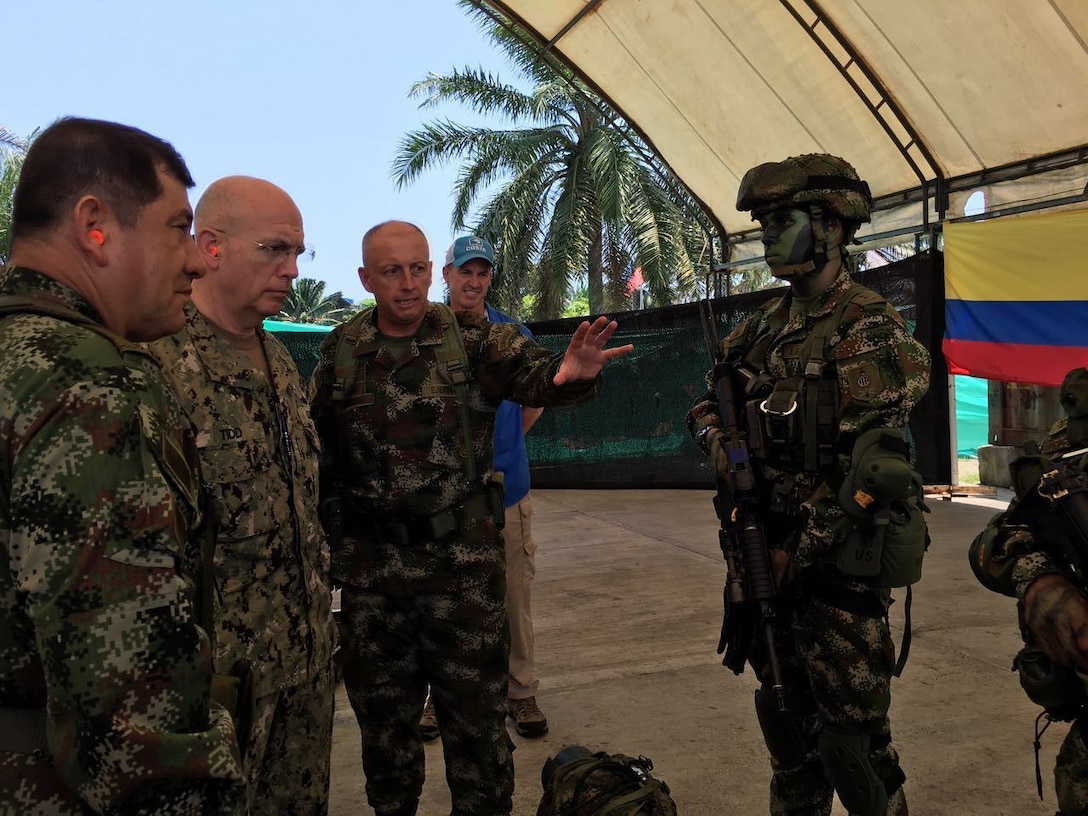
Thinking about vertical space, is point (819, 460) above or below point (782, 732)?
above

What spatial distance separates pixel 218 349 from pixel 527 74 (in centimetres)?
1792

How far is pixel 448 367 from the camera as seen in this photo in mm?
2430

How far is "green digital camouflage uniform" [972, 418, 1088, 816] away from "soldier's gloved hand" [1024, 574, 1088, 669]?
3cm

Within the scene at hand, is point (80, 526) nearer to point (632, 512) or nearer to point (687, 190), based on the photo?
point (632, 512)

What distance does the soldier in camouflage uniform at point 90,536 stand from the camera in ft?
3.08

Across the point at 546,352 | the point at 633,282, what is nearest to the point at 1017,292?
the point at 546,352

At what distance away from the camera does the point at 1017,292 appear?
621cm

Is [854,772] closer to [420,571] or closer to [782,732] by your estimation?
[782,732]

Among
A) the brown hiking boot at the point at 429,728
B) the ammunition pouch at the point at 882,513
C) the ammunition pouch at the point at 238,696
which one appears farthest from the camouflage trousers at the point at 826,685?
the ammunition pouch at the point at 238,696

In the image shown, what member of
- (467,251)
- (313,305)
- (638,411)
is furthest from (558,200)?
(313,305)

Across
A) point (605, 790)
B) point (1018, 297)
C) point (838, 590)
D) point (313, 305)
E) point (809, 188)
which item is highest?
point (313, 305)

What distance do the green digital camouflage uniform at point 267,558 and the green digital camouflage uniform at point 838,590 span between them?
121cm

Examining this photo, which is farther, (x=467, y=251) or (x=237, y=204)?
(x=467, y=251)

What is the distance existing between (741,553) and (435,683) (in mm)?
917
